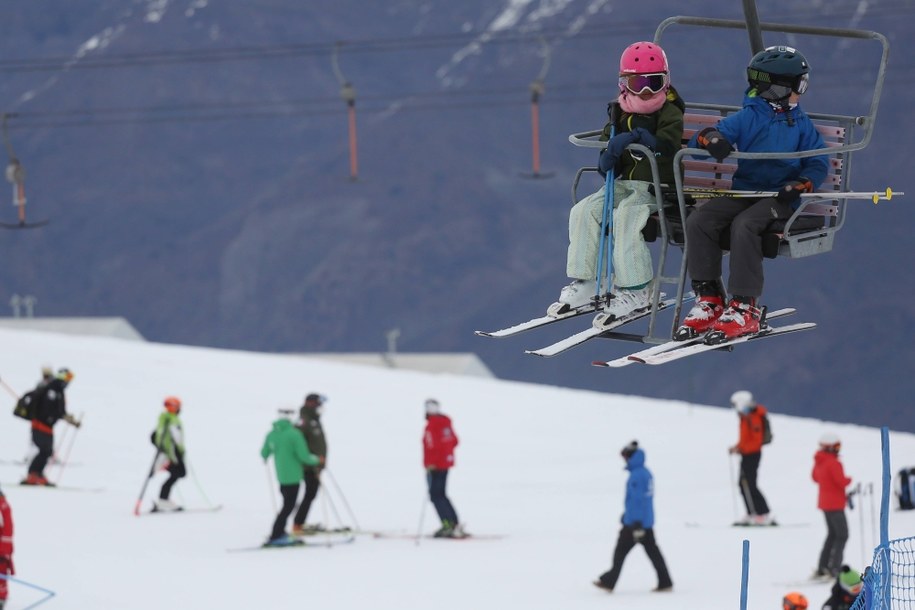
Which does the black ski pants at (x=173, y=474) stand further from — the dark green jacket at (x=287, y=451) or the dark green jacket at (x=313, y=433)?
the dark green jacket at (x=287, y=451)

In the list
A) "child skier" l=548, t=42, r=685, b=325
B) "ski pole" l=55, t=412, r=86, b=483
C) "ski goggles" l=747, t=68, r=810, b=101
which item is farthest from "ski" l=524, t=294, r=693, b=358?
"ski pole" l=55, t=412, r=86, b=483

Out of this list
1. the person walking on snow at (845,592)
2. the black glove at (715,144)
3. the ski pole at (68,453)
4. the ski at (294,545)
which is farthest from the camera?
the ski pole at (68,453)

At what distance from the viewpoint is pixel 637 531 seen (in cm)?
1323

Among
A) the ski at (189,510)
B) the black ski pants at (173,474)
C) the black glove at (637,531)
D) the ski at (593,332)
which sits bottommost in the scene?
the ski at (189,510)

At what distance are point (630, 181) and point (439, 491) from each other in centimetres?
868

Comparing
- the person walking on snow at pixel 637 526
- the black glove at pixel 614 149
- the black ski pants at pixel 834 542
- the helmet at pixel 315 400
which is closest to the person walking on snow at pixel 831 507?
the black ski pants at pixel 834 542

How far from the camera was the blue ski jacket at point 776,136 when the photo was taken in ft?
22.2

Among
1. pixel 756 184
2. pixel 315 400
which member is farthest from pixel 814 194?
pixel 315 400

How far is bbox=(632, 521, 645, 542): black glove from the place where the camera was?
13.2 meters

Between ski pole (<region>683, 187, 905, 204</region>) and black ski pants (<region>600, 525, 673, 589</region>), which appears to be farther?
black ski pants (<region>600, 525, 673, 589</region>)

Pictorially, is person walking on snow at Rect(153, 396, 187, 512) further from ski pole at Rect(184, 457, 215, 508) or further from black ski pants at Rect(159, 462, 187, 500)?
ski pole at Rect(184, 457, 215, 508)

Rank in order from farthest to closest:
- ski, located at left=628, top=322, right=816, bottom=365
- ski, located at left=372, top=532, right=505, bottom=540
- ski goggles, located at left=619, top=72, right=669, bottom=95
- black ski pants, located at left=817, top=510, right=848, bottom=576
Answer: ski, located at left=372, top=532, right=505, bottom=540 < black ski pants, located at left=817, top=510, right=848, bottom=576 < ski goggles, located at left=619, top=72, right=669, bottom=95 < ski, located at left=628, top=322, right=816, bottom=365

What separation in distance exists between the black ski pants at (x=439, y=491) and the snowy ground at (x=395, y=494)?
32 cm

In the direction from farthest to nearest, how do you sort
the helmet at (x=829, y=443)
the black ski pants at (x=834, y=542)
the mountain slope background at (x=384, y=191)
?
the mountain slope background at (x=384, y=191) → the helmet at (x=829, y=443) → the black ski pants at (x=834, y=542)
